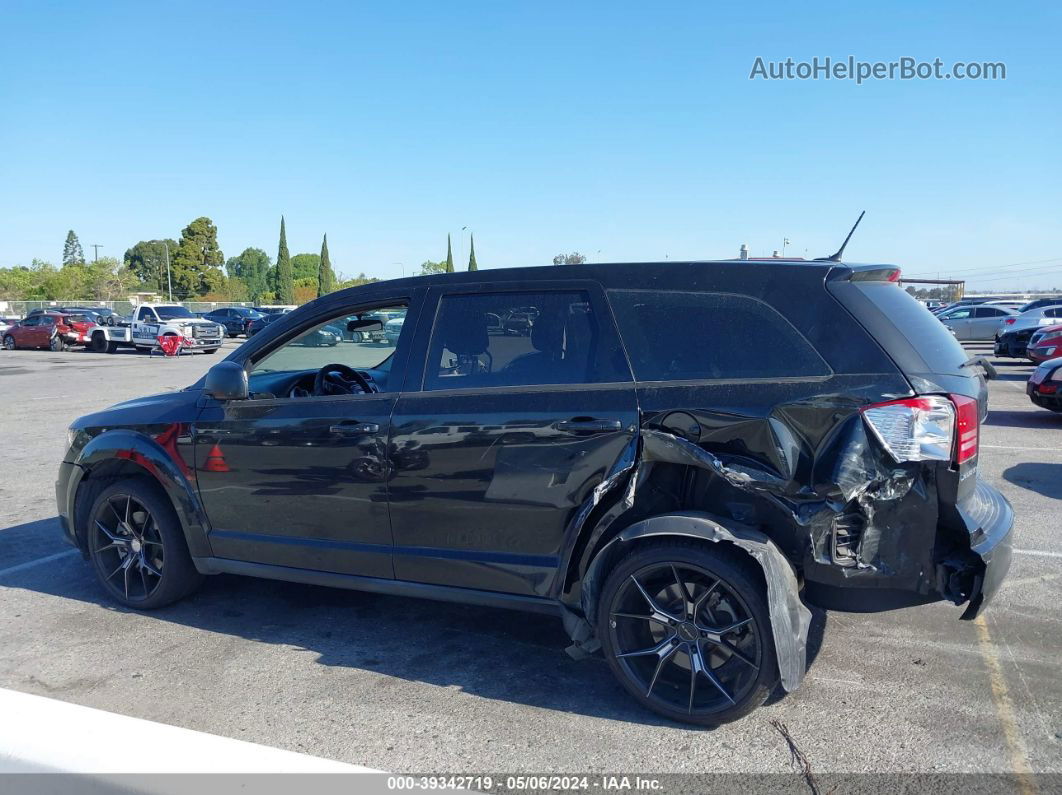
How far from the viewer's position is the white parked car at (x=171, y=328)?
30750 millimetres

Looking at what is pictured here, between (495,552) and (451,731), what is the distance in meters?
0.82

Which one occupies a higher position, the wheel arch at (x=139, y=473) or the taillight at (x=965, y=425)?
the taillight at (x=965, y=425)

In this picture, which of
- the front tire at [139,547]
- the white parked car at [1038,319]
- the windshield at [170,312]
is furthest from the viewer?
the windshield at [170,312]

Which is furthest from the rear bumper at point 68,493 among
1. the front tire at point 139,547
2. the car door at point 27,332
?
the car door at point 27,332

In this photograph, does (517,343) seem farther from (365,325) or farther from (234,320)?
(234,320)

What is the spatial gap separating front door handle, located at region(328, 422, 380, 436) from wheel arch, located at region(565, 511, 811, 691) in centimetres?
132

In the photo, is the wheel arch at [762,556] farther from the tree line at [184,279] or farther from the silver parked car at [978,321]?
the tree line at [184,279]

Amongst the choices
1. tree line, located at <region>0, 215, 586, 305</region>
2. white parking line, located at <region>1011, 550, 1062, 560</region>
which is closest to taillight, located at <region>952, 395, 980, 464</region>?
white parking line, located at <region>1011, 550, 1062, 560</region>

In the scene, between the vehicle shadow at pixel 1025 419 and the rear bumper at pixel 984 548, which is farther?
the vehicle shadow at pixel 1025 419

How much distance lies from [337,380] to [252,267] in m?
160

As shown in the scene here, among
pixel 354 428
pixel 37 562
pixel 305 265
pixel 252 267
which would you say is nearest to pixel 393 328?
pixel 354 428

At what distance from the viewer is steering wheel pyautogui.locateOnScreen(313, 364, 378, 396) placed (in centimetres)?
494

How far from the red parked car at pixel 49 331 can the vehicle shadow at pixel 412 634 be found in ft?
106

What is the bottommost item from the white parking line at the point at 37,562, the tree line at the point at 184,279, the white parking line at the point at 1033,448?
the white parking line at the point at 37,562
